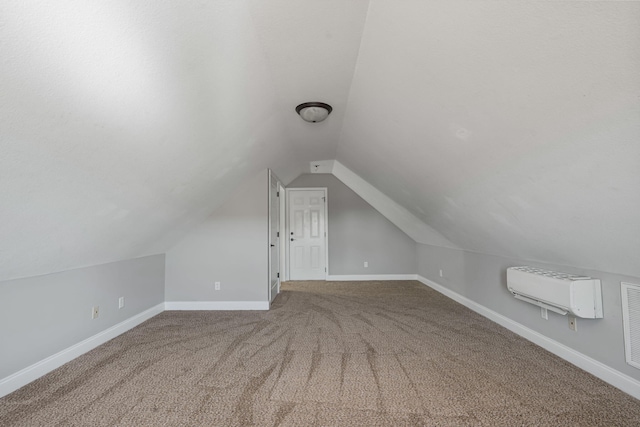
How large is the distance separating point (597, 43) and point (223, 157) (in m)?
2.67

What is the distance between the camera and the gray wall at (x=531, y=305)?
6.98 feet

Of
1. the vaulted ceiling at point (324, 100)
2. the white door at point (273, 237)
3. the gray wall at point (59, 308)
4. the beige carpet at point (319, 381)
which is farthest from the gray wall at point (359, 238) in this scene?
the gray wall at point (59, 308)

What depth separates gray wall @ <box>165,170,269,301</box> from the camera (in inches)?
162

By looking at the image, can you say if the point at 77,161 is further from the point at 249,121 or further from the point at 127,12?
the point at 249,121

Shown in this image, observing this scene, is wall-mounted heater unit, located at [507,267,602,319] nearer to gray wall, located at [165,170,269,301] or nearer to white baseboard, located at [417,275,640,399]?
white baseboard, located at [417,275,640,399]

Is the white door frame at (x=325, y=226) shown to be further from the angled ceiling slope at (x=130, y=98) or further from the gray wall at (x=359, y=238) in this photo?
the angled ceiling slope at (x=130, y=98)

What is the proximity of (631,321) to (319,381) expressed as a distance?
2078mm

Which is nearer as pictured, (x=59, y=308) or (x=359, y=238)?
(x=59, y=308)

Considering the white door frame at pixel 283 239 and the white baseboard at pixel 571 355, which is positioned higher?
the white door frame at pixel 283 239

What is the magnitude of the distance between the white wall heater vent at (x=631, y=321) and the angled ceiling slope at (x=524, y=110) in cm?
13

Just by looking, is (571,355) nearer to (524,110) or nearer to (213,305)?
(524,110)

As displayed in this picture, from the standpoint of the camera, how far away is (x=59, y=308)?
247 centimetres

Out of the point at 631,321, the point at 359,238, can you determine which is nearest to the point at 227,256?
the point at 359,238

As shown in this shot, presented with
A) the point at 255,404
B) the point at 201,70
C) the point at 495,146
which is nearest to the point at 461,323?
the point at 495,146
